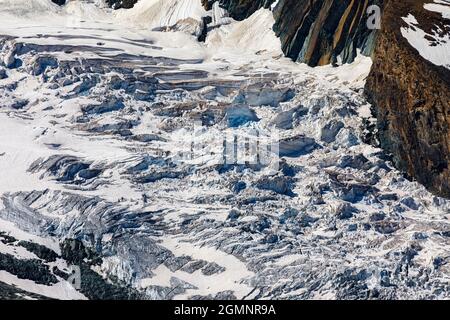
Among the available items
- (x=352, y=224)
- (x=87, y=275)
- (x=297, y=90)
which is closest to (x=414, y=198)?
(x=352, y=224)

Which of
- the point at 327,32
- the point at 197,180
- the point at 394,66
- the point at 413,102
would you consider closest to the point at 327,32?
the point at 327,32

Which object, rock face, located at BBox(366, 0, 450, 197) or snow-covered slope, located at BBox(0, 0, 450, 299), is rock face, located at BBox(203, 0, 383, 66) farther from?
rock face, located at BBox(366, 0, 450, 197)

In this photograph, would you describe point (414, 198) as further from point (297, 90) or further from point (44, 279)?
point (44, 279)

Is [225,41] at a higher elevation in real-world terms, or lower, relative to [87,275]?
higher

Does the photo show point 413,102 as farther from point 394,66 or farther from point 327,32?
point 327,32

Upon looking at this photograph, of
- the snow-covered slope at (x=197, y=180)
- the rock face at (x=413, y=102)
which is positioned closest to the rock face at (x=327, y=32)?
the snow-covered slope at (x=197, y=180)

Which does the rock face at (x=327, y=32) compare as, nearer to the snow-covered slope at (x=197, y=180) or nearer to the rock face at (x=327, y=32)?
the rock face at (x=327, y=32)
